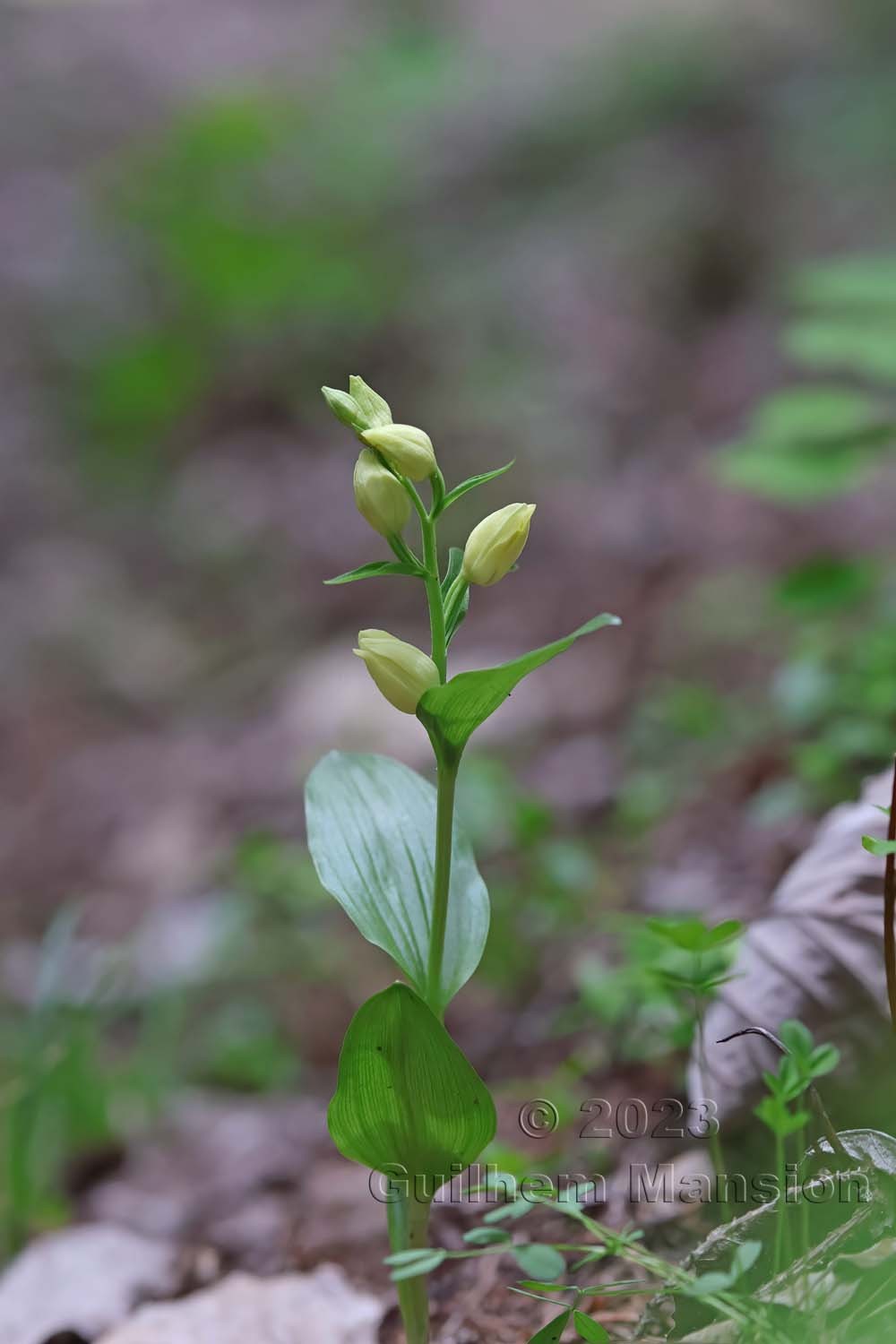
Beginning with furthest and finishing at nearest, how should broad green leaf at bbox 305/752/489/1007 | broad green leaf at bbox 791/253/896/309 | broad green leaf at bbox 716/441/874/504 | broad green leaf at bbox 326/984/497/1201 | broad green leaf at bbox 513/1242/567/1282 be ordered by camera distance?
1. broad green leaf at bbox 791/253/896/309
2. broad green leaf at bbox 716/441/874/504
3. broad green leaf at bbox 305/752/489/1007
4. broad green leaf at bbox 326/984/497/1201
5. broad green leaf at bbox 513/1242/567/1282

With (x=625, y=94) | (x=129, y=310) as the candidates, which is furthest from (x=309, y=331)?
(x=625, y=94)

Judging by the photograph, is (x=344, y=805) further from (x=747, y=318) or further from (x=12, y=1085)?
(x=747, y=318)

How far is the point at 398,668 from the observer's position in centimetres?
94

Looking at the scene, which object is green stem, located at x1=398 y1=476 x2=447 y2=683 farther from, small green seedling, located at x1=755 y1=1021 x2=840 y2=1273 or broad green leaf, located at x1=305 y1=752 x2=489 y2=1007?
small green seedling, located at x1=755 y1=1021 x2=840 y2=1273

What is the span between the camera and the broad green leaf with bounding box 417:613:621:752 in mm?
858

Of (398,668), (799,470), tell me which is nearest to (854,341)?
(799,470)

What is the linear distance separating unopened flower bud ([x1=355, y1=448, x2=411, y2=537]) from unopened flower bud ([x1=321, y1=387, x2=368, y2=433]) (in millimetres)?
25

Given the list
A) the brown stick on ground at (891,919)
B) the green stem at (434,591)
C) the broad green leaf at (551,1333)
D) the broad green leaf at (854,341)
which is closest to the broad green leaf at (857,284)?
the broad green leaf at (854,341)

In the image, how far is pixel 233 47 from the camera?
8.77 meters

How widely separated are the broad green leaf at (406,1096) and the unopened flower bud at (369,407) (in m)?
0.48

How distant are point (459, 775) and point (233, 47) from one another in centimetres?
834

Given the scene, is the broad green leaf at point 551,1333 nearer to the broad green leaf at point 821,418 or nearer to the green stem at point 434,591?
the green stem at point 434,591

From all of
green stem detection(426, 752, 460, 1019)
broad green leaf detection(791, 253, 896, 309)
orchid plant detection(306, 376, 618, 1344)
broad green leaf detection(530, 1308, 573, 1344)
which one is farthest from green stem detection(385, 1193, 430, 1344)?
broad green leaf detection(791, 253, 896, 309)

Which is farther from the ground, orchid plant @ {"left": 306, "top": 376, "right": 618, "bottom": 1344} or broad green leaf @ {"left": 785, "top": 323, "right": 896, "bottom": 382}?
Answer: broad green leaf @ {"left": 785, "top": 323, "right": 896, "bottom": 382}
